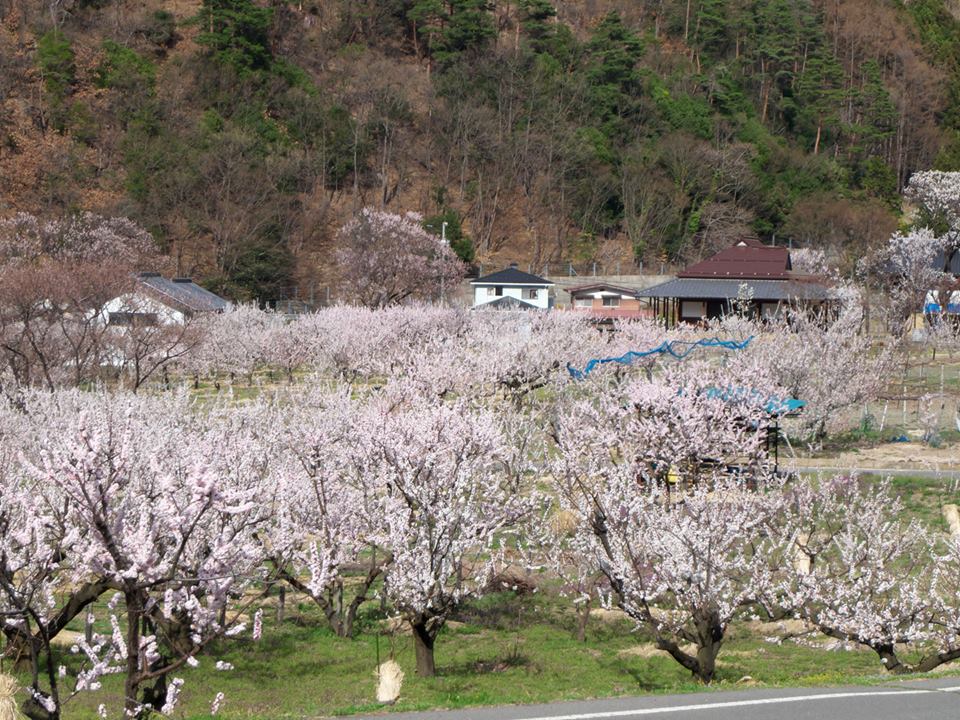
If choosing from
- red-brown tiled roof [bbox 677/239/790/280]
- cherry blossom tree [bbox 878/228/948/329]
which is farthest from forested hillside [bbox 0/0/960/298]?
red-brown tiled roof [bbox 677/239/790/280]

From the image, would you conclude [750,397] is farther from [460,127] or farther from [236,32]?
[236,32]

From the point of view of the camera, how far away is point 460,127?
2827 inches

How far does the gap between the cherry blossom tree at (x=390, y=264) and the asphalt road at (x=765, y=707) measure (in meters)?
44.7

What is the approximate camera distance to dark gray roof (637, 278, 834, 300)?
51938mm

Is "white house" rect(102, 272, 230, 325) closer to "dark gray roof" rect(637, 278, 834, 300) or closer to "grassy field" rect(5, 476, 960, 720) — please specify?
"grassy field" rect(5, 476, 960, 720)

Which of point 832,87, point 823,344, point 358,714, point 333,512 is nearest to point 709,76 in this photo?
point 832,87

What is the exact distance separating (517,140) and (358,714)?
6441cm

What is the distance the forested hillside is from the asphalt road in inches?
1825

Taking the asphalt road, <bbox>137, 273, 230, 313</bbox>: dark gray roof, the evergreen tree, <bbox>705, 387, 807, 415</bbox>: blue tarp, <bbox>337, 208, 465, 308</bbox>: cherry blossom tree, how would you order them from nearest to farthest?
the asphalt road < <bbox>705, 387, 807, 415</bbox>: blue tarp < <bbox>137, 273, 230, 313</bbox>: dark gray roof < <bbox>337, 208, 465, 308</bbox>: cherry blossom tree < the evergreen tree

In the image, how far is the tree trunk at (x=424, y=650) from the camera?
13.0 m

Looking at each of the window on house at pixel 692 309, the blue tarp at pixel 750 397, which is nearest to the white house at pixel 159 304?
the blue tarp at pixel 750 397

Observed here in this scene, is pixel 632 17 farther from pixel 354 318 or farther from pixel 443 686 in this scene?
pixel 443 686

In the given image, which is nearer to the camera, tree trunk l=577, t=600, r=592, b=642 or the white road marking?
the white road marking

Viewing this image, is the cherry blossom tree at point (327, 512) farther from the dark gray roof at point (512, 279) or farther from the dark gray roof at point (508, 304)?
the dark gray roof at point (512, 279)
